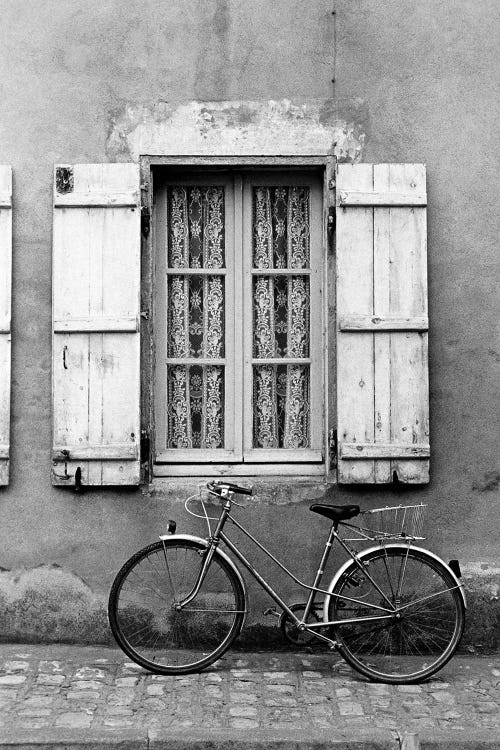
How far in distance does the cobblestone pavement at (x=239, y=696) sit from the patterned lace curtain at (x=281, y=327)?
134 cm

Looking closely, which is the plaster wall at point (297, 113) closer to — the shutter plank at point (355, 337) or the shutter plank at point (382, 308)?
the shutter plank at point (382, 308)

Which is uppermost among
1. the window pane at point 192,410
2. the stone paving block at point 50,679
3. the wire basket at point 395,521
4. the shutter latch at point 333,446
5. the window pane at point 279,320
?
the window pane at point 279,320

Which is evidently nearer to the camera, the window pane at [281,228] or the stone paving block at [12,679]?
the stone paving block at [12,679]

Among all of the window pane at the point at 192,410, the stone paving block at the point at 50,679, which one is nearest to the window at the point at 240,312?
the window pane at the point at 192,410

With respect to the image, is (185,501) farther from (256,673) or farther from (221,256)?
(221,256)

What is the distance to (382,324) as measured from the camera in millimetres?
5582

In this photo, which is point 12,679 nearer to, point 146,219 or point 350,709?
point 350,709

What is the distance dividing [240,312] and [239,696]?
2.21 metres

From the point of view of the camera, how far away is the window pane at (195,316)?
589 cm

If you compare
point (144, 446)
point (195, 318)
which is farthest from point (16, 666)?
point (195, 318)

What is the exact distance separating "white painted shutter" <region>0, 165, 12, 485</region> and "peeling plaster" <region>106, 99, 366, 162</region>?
2.08 ft

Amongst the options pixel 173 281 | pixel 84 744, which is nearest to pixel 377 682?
pixel 84 744

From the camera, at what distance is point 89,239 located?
5617 millimetres

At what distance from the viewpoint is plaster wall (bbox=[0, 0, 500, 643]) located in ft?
18.6
